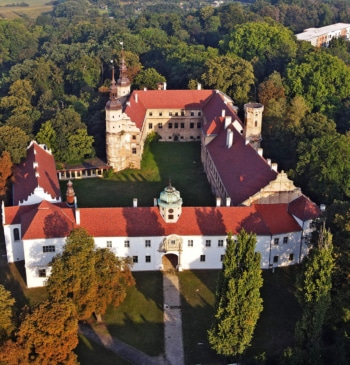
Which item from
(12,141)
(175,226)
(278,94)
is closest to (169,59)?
(278,94)

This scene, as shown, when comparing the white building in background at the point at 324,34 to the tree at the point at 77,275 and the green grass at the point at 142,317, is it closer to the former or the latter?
the green grass at the point at 142,317

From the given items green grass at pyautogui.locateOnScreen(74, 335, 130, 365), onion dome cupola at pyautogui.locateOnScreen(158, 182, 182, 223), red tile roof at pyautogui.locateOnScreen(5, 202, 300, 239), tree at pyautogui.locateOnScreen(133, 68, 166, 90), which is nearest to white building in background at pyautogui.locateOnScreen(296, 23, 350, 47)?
tree at pyautogui.locateOnScreen(133, 68, 166, 90)

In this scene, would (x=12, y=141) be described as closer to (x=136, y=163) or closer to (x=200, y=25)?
(x=136, y=163)

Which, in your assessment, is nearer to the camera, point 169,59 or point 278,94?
point 278,94

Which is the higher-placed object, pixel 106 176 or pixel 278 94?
pixel 278 94

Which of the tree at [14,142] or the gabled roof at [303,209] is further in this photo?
the tree at [14,142]

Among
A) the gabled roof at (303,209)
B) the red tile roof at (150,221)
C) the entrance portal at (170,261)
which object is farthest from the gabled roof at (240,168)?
the entrance portal at (170,261)
